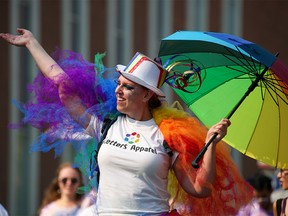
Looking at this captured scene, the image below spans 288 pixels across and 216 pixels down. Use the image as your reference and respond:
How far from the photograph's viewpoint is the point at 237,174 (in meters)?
7.05

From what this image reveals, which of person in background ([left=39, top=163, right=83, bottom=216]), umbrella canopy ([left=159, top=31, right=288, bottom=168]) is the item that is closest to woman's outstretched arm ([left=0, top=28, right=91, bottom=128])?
umbrella canopy ([left=159, top=31, right=288, bottom=168])

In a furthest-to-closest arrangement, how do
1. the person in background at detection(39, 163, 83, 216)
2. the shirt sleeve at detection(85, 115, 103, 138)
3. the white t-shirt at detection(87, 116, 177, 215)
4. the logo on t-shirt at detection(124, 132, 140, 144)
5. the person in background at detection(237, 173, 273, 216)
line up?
the person in background at detection(39, 163, 83, 216) → the person in background at detection(237, 173, 273, 216) → the shirt sleeve at detection(85, 115, 103, 138) → the logo on t-shirt at detection(124, 132, 140, 144) → the white t-shirt at detection(87, 116, 177, 215)

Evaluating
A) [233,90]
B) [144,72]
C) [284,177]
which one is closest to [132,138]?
[144,72]

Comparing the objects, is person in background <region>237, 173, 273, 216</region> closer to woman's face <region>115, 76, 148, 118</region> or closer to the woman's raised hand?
woman's face <region>115, 76, 148, 118</region>

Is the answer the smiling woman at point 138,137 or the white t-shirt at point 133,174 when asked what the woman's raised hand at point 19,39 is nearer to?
the smiling woman at point 138,137

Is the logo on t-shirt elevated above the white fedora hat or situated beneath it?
situated beneath

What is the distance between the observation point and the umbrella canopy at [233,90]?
694cm

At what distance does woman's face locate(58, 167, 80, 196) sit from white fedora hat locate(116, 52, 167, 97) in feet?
15.5

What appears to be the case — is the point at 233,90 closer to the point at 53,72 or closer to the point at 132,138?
the point at 132,138

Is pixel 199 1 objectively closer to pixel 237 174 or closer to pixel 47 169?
pixel 47 169

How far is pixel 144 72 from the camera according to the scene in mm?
6777

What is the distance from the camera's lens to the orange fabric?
6820mm

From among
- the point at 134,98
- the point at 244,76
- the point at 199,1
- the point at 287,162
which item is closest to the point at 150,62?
the point at 134,98

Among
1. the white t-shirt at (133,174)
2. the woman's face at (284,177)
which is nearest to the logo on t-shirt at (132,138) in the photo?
the white t-shirt at (133,174)
